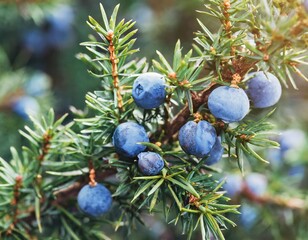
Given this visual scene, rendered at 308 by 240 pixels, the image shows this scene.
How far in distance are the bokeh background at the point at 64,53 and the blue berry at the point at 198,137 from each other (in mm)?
600

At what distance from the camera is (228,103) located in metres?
0.59

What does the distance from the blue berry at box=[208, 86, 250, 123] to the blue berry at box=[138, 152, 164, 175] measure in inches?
4.3

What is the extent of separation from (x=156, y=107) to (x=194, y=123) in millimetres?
74

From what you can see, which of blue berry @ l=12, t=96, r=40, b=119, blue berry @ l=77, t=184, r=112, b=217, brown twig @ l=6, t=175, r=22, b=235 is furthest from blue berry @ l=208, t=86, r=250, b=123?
blue berry @ l=12, t=96, r=40, b=119

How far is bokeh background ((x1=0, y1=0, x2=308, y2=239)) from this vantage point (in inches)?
50.2

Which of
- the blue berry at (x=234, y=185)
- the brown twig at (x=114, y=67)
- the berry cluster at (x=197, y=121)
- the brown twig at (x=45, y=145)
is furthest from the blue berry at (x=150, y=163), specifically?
the blue berry at (x=234, y=185)

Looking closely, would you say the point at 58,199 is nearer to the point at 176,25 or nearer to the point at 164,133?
the point at 164,133

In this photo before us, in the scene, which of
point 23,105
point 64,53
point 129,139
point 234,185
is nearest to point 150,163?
point 129,139

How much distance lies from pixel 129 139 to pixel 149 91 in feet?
0.26

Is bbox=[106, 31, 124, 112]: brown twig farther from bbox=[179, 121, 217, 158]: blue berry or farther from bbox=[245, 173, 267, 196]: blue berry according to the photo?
bbox=[245, 173, 267, 196]: blue berry

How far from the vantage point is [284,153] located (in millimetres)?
1186

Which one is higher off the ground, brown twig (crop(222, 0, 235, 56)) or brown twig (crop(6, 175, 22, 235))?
brown twig (crop(222, 0, 235, 56))

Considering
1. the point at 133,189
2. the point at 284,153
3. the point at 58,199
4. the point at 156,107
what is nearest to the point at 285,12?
the point at 156,107

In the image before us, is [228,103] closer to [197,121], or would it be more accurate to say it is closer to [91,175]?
[197,121]
